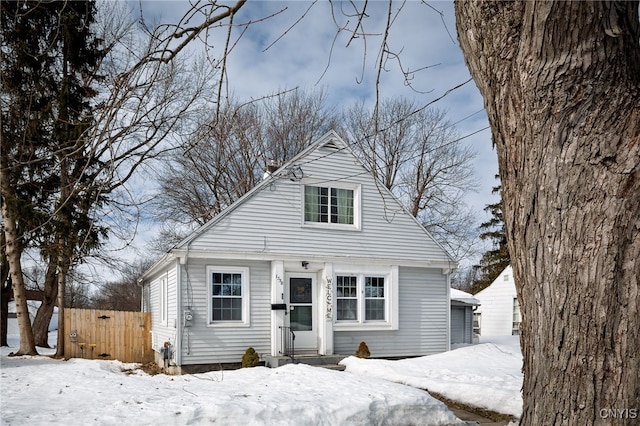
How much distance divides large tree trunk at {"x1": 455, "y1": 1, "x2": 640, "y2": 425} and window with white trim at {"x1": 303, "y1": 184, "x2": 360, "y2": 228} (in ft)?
39.0

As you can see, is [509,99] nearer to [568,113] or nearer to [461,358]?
[568,113]

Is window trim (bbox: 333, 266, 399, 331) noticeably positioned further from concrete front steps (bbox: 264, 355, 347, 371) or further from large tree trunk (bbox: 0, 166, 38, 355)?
large tree trunk (bbox: 0, 166, 38, 355)

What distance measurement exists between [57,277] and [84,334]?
296cm

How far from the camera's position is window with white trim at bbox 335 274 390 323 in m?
14.1

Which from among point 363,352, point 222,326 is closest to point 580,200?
point 222,326

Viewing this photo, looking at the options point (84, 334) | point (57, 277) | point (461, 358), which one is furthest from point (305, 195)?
point (57, 277)

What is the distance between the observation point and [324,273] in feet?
46.1

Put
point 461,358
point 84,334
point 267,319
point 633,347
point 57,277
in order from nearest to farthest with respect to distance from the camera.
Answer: point 633,347 < point 461,358 < point 267,319 < point 84,334 < point 57,277

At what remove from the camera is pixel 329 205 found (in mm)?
14547

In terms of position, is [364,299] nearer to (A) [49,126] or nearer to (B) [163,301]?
(B) [163,301]

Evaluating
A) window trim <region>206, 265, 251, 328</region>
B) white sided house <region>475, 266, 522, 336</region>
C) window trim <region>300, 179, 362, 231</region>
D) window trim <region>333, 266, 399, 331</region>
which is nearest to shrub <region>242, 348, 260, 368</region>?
window trim <region>206, 265, 251, 328</region>

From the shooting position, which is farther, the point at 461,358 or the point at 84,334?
the point at 84,334

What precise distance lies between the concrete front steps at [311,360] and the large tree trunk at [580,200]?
1061cm

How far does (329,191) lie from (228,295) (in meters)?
3.87
